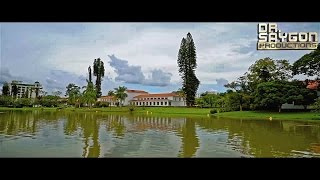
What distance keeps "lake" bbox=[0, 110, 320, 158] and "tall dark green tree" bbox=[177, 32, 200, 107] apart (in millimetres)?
1098

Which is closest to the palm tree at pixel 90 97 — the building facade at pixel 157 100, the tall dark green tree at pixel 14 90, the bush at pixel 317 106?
the building facade at pixel 157 100

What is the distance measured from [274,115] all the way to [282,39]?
391 centimetres

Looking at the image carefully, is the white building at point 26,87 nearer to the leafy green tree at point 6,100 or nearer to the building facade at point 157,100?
the leafy green tree at point 6,100

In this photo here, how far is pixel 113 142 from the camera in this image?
18.9 ft

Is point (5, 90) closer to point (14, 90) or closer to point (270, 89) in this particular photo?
point (14, 90)

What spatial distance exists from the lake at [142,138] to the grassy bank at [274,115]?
15 centimetres

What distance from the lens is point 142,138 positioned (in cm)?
623

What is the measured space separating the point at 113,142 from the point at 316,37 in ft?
11.9

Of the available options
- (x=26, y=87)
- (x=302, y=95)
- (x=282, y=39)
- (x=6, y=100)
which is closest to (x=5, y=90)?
(x=26, y=87)

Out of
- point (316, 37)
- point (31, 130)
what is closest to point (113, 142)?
point (31, 130)

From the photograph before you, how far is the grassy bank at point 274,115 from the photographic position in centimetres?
752

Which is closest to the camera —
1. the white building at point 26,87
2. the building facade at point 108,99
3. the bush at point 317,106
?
the white building at point 26,87
